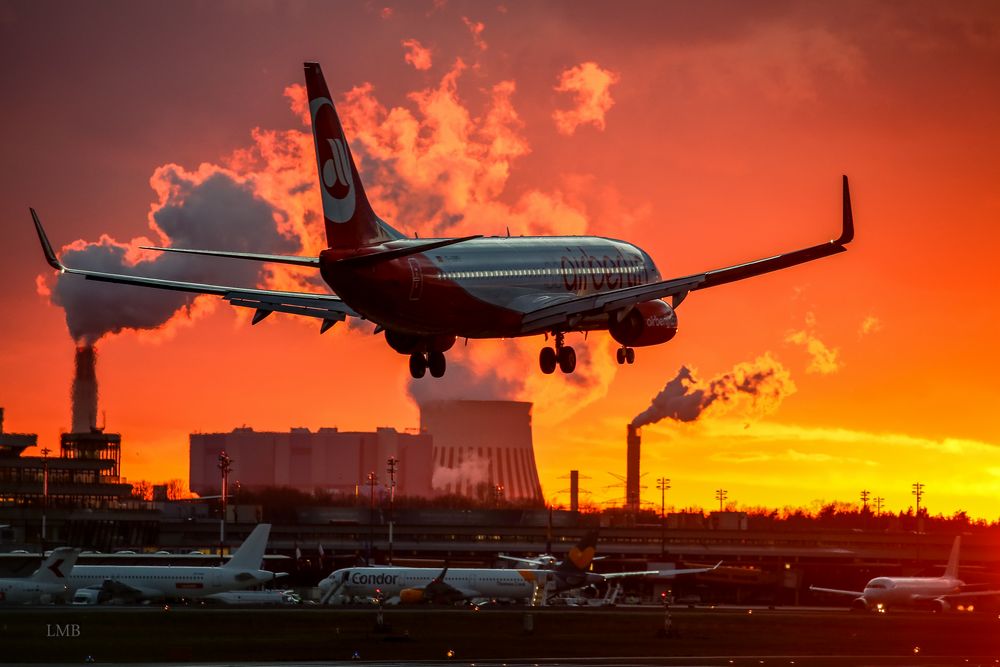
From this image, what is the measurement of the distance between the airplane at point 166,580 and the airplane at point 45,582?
9.12 meters

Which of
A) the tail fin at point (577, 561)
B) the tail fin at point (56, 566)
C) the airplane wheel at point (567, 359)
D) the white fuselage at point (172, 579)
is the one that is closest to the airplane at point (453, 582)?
the tail fin at point (577, 561)

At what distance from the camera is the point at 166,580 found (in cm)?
14575

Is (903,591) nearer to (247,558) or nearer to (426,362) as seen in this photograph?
(247,558)

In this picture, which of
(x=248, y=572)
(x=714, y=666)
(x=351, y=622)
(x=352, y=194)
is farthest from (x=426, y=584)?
(x=352, y=194)

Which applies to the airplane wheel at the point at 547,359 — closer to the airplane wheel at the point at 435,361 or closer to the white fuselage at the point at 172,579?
the airplane wheel at the point at 435,361

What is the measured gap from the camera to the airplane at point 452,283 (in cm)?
6406

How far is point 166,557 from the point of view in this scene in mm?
190875

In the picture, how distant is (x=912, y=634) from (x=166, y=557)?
100983 millimetres

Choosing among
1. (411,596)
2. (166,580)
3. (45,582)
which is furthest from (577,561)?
(45,582)

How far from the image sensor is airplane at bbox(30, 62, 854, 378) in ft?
210

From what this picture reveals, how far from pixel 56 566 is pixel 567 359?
3048 inches

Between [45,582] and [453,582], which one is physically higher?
[45,582]

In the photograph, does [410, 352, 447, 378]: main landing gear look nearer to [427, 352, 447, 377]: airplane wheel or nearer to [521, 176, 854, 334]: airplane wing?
[427, 352, 447, 377]: airplane wheel

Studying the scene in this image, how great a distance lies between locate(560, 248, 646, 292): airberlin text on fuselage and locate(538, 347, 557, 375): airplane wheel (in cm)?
442
